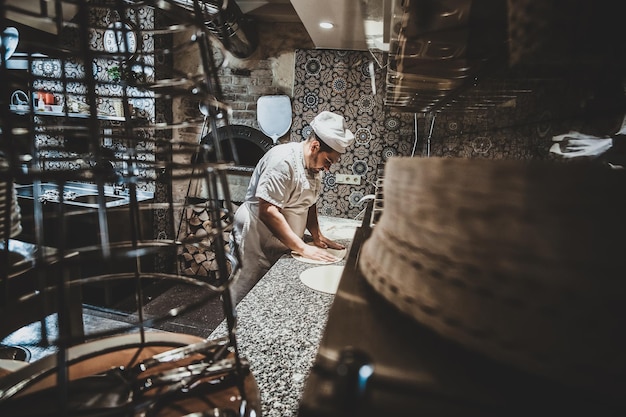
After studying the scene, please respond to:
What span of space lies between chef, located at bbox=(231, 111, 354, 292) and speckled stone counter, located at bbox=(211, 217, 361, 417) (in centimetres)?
98

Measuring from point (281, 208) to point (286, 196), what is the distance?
12 centimetres

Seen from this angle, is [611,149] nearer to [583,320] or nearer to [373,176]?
[583,320]

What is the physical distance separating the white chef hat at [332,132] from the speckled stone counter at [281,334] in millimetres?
1283

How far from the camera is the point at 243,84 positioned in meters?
4.68

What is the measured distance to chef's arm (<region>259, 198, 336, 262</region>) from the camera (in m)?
2.18

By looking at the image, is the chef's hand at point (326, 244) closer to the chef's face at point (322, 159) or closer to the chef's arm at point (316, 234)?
the chef's arm at point (316, 234)

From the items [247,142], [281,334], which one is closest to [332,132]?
[281,334]

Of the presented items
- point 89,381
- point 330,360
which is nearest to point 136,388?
point 89,381

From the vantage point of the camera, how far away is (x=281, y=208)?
269cm

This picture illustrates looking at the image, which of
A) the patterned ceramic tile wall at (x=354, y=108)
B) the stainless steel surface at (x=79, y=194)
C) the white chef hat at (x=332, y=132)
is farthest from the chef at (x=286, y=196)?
the stainless steel surface at (x=79, y=194)

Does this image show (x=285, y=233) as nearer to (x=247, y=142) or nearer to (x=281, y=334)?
(x=281, y=334)

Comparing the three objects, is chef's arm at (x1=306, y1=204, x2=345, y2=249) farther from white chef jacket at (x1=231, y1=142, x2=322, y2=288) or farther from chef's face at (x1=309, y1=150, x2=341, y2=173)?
chef's face at (x1=309, y1=150, x2=341, y2=173)

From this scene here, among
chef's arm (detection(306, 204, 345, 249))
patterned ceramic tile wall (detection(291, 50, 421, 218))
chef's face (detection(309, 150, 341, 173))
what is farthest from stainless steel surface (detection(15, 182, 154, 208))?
chef's face (detection(309, 150, 341, 173))

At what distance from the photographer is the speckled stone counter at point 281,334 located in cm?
83
